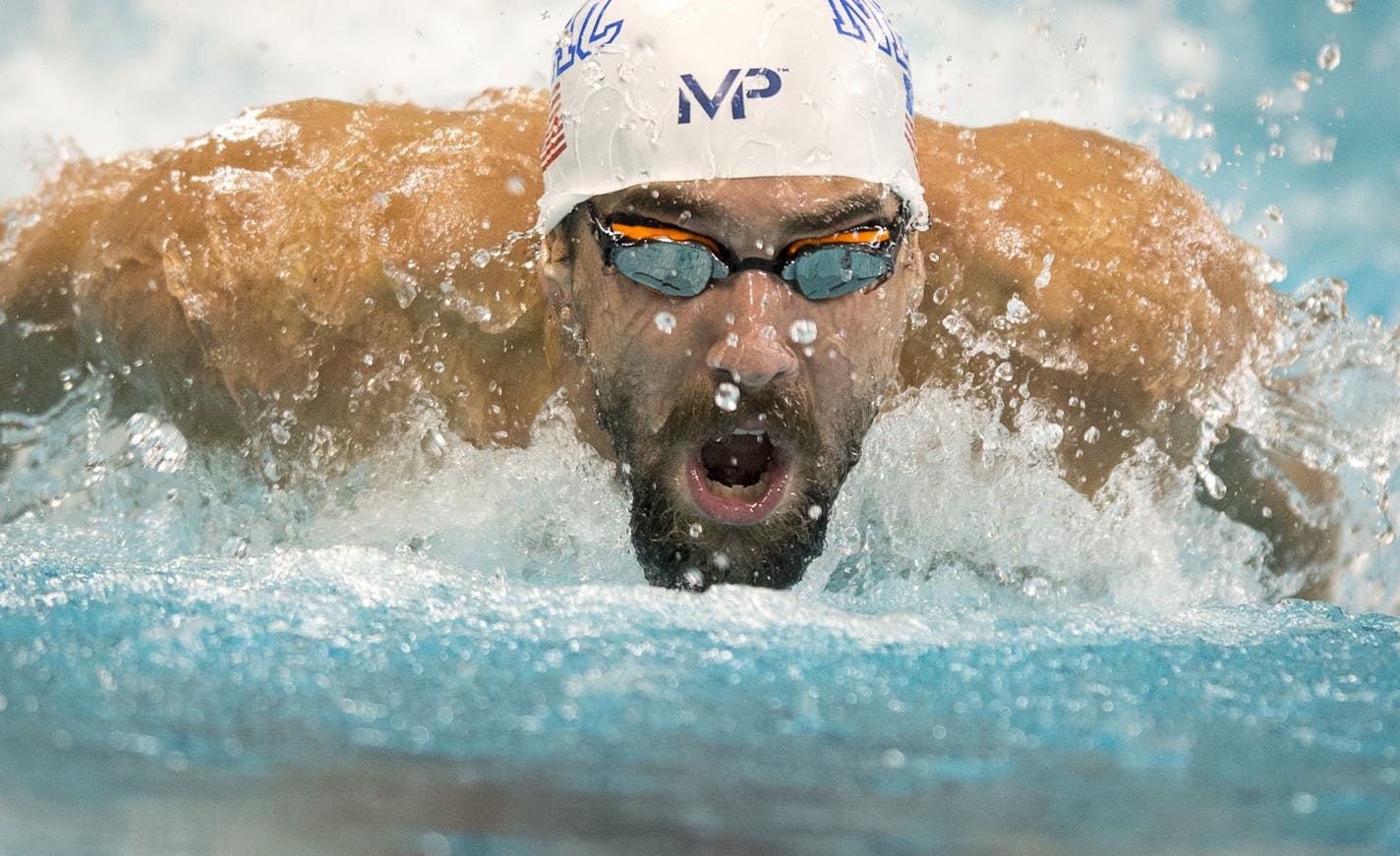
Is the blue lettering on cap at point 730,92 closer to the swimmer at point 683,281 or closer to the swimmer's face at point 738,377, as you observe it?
the swimmer at point 683,281

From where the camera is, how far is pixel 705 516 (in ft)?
7.64

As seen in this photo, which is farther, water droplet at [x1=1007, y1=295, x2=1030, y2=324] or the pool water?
water droplet at [x1=1007, y1=295, x2=1030, y2=324]

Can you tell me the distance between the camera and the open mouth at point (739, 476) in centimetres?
232

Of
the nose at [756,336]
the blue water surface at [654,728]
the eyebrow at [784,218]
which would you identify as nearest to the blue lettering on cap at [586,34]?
the eyebrow at [784,218]

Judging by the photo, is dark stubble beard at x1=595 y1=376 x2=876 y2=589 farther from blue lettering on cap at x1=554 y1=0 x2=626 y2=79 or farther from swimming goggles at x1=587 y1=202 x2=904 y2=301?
blue lettering on cap at x1=554 y1=0 x2=626 y2=79

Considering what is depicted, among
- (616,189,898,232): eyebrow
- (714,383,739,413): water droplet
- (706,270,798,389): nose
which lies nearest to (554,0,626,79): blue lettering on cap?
(616,189,898,232): eyebrow

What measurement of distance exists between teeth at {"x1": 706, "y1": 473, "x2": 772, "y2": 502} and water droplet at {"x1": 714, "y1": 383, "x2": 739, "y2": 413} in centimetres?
17

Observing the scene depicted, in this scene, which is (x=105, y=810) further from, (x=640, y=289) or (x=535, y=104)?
(x=535, y=104)

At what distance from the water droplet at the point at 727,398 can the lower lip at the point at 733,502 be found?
128mm

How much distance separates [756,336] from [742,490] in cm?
31

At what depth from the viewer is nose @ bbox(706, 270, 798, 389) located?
2215 mm

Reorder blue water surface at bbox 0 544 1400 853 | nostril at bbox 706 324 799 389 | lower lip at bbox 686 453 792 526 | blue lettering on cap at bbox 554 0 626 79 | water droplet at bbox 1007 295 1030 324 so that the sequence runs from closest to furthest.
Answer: blue water surface at bbox 0 544 1400 853, nostril at bbox 706 324 799 389, lower lip at bbox 686 453 792 526, blue lettering on cap at bbox 554 0 626 79, water droplet at bbox 1007 295 1030 324

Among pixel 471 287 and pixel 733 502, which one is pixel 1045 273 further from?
pixel 471 287

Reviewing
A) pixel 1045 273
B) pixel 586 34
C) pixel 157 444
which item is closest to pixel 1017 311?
pixel 1045 273
